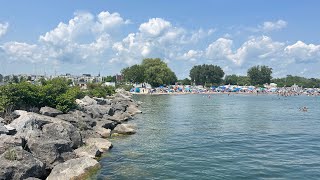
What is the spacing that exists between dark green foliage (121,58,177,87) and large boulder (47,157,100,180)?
16299 centimetres

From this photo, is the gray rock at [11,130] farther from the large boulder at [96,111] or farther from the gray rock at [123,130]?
the large boulder at [96,111]

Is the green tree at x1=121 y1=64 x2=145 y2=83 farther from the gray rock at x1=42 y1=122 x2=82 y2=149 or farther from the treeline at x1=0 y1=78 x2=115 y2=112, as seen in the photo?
the gray rock at x1=42 y1=122 x2=82 y2=149

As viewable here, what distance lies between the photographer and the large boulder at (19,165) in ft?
62.8

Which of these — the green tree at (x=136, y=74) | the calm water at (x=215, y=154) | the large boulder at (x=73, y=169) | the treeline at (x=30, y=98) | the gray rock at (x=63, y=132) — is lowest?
the calm water at (x=215, y=154)

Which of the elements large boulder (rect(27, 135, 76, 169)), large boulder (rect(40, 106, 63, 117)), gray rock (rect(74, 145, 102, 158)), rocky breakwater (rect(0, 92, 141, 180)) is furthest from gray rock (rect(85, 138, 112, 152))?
large boulder (rect(40, 106, 63, 117))

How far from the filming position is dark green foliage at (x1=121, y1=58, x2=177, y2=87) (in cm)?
18700

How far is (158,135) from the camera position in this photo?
3966 cm

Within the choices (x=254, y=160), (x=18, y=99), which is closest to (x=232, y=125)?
(x=254, y=160)

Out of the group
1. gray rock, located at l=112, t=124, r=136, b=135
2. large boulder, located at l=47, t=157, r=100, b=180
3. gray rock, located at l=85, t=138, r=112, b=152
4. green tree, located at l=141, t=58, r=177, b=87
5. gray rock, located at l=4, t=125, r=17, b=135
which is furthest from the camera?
green tree, located at l=141, t=58, r=177, b=87

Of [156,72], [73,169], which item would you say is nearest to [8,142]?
[73,169]

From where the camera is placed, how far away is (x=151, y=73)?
187 metres

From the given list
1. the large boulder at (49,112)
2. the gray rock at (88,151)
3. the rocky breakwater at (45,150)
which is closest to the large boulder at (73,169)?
the rocky breakwater at (45,150)

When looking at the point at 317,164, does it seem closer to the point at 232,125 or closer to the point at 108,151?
the point at 108,151

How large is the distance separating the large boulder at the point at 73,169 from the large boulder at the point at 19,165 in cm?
87
